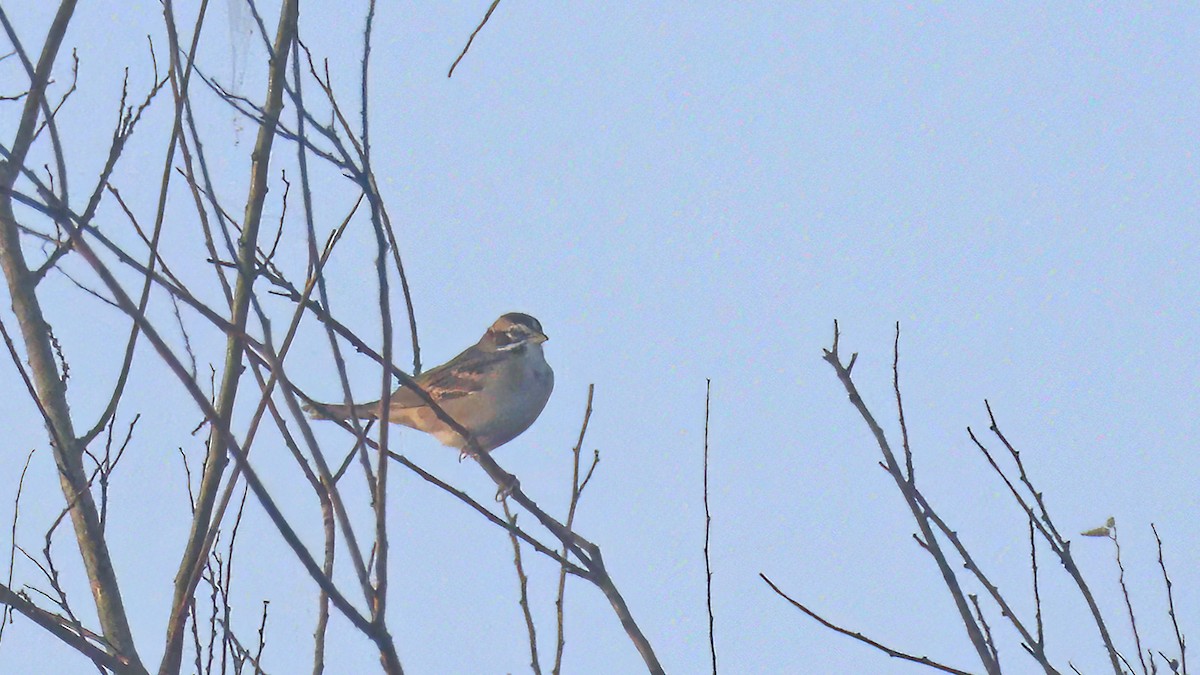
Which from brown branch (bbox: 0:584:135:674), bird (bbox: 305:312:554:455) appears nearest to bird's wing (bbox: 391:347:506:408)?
bird (bbox: 305:312:554:455)

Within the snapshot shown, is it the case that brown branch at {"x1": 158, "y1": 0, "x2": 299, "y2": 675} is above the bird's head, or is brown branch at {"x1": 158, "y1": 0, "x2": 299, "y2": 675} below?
below

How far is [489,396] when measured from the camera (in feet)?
28.6

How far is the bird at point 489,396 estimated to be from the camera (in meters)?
8.70

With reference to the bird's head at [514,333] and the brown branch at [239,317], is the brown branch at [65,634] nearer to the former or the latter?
the brown branch at [239,317]

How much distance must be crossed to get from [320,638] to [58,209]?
1.53 m

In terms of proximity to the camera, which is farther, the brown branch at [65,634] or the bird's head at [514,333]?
the bird's head at [514,333]

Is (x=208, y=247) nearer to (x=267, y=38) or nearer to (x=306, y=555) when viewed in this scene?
(x=267, y=38)

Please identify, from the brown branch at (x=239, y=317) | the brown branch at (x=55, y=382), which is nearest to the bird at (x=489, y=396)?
the brown branch at (x=55, y=382)

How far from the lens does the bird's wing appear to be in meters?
8.80

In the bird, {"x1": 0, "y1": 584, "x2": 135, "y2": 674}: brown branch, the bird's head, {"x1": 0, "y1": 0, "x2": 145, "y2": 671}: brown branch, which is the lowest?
{"x1": 0, "y1": 584, "x2": 135, "y2": 674}: brown branch

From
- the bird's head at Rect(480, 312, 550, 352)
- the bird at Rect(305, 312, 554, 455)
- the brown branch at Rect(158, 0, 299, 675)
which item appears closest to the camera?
the brown branch at Rect(158, 0, 299, 675)

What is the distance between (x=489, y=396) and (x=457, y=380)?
1.11ft

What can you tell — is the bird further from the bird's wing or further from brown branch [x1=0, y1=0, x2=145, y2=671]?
Result: brown branch [x1=0, y1=0, x2=145, y2=671]

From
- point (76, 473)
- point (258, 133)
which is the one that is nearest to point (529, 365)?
point (76, 473)
